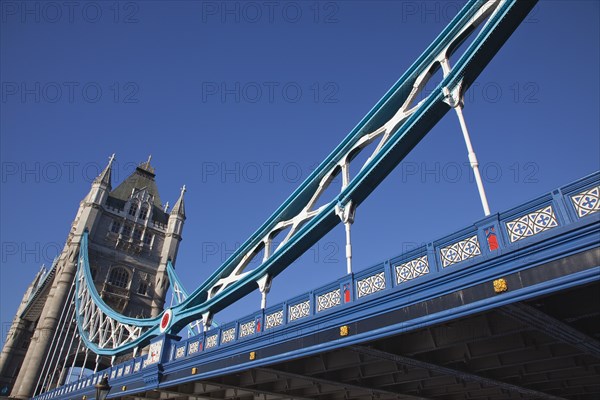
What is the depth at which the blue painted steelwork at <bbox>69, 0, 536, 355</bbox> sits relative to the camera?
11633 millimetres

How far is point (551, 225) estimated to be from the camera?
7.28 metres

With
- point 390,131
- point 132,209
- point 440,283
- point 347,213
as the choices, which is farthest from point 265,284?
point 132,209

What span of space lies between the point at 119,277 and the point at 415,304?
39.7m

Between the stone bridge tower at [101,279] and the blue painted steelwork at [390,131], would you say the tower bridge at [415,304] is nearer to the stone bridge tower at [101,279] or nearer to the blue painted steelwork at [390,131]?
the blue painted steelwork at [390,131]

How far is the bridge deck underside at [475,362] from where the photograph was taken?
8.82 meters

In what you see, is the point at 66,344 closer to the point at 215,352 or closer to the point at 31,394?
the point at 31,394

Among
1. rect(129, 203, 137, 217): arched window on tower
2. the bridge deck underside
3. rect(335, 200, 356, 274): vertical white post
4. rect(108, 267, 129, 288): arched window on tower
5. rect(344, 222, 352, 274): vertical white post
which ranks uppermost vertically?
rect(129, 203, 137, 217): arched window on tower

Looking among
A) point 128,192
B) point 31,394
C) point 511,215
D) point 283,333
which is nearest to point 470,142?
point 511,215

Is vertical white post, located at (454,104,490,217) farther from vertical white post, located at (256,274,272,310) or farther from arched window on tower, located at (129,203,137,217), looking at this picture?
arched window on tower, located at (129,203,137,217)

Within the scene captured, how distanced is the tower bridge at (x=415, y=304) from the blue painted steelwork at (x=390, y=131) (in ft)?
0.14

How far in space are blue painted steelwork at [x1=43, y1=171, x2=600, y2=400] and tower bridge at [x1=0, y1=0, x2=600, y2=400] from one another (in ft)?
0.08

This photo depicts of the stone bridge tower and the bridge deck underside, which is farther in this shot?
the stone bridge tower

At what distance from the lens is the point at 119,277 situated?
42.8 m

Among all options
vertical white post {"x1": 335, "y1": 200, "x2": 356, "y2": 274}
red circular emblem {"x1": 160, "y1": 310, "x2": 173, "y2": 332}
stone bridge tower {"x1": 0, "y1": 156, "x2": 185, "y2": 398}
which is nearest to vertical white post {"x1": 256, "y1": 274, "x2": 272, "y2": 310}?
vertical white post {"x1": 335, "y1": 200, "x2": 356, "y2": 274}
